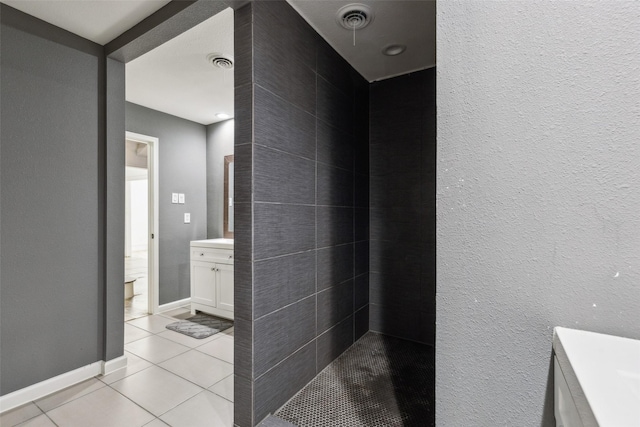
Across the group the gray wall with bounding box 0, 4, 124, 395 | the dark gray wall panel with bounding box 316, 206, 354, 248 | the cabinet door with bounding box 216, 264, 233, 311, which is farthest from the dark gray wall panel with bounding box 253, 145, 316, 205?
the cabinet door with bounding box 216, 264, 233, 311

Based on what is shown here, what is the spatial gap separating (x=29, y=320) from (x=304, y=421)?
1.85m

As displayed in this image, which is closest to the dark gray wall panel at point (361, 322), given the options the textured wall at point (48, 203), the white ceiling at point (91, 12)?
the textured wall at point (48, 203)

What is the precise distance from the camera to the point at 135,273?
19.2 ft

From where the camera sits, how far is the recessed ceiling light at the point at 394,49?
2246 millimetres

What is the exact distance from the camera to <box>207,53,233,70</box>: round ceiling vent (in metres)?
2.42

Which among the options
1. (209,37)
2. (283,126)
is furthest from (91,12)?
(283,126)

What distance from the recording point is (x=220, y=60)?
2.48 metres

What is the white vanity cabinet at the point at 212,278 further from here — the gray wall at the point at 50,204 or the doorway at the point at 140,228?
the gray wall at the point at 50,204

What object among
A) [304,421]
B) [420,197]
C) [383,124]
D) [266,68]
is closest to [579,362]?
[304,421]

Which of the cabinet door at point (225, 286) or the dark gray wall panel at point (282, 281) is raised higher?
the dark gray wall panel at point (282, 281)

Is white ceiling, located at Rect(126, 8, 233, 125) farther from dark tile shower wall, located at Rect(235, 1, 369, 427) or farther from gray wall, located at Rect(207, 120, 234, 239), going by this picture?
dark tile shower wall, located at Rect(235, 1, 369, 427)

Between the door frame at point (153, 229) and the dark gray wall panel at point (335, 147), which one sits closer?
the dark gray wall panel at point (335, 147)

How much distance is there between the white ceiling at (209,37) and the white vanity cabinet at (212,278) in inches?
66.1

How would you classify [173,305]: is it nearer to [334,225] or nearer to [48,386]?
[48,386]
